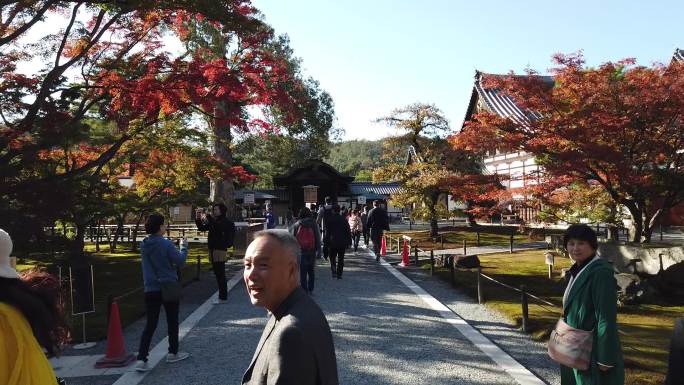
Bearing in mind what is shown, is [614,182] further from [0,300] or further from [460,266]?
[0,300]

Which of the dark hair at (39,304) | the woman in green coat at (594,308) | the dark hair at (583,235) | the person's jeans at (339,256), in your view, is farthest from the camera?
the person's jeans at (339,256)

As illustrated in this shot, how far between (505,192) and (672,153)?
11.5 feet

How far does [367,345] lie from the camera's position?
592 cm

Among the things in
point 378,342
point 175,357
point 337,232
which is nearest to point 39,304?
point 175,357

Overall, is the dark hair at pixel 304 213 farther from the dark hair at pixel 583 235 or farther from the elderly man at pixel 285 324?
the elderly man at pixel 285 324

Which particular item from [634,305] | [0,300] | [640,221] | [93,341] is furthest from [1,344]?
[640,221]

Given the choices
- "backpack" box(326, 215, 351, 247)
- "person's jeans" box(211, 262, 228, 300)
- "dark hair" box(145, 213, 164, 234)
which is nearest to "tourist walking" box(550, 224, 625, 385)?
"dark hair" box(145, 213, 164, 234)

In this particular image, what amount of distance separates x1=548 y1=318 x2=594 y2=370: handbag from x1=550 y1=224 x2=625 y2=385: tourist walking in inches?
0.6

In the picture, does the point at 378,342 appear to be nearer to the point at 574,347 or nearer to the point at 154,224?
the point at 154,224

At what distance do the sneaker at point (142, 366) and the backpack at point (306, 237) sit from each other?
12.3 feet

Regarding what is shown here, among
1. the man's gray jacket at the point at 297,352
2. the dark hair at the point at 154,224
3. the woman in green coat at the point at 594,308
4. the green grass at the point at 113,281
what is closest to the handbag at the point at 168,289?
the dark hair at the point at 154,224

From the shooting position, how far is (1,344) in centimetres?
176

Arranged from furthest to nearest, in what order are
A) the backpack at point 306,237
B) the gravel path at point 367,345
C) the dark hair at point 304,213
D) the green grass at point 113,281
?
the dark hair at point 304,213 < the backpack at point 306,237 < the green grass at point 113,281 < the gravel path at point 367,345

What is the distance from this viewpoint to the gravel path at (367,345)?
489 cm
